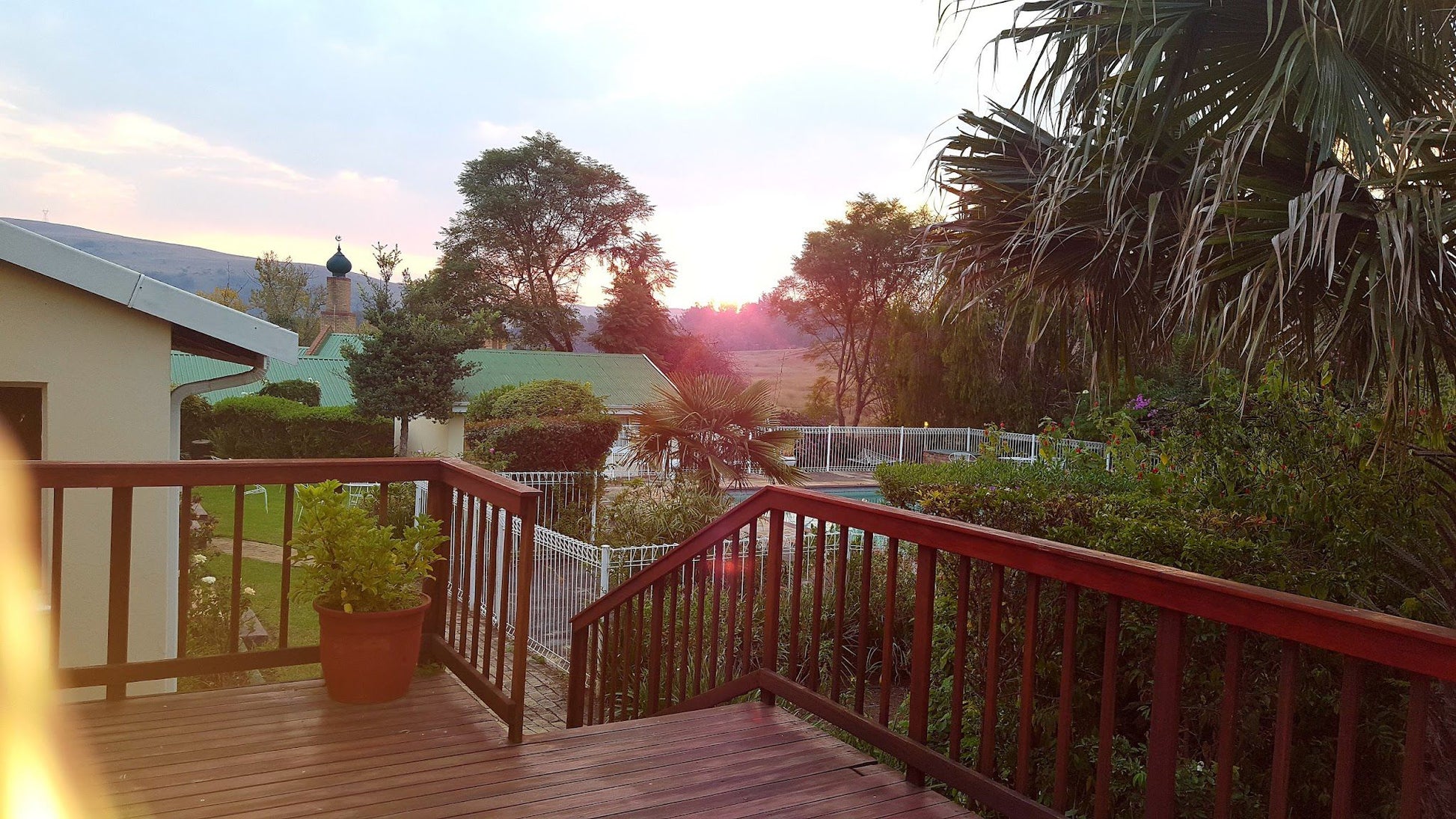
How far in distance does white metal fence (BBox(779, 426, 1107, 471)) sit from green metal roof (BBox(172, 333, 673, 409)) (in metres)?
4.15

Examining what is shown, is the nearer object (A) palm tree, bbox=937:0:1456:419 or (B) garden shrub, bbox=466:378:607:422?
(A) palm tree, bbox=937:0:1456:419

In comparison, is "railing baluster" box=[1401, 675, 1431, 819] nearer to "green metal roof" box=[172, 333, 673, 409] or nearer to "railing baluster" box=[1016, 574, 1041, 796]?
"railing baluster" box=[1016, 574, 1041, 796]

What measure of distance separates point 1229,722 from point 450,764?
2.11 metres

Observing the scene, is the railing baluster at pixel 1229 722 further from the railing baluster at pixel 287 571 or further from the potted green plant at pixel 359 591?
the railing baluster at pixel 287 571

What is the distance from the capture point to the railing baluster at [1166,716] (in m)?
2.00

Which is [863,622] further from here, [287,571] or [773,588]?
[287,571]

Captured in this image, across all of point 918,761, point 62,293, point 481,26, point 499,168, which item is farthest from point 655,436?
point 499,168

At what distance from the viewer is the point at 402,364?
18.4 metres

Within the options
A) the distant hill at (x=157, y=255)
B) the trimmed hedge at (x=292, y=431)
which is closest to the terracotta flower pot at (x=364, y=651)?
the trimmed hedge at (x=292, y=431)

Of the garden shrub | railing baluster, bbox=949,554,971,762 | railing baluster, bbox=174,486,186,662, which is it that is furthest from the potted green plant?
the garden shrub

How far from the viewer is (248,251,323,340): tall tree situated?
141 feet

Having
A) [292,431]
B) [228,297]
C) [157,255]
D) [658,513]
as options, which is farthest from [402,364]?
[157,255]

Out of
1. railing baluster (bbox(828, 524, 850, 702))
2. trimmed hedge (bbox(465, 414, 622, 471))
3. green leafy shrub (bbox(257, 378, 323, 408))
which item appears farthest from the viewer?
green leafy shrub (bbox(257, 378, 323, 408))

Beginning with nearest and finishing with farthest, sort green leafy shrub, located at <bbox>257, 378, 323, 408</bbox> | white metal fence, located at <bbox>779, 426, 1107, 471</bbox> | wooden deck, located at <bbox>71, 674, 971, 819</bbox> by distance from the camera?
1. wooden deck, located at <bbox>71, 674, 971, 819</bbox>
2. green leafy shrub, located at <bbox>257, 378, 323, 408</bbox>
3. white metal fence, located at <bbox>779, 426, 1107, 471</bbox>
